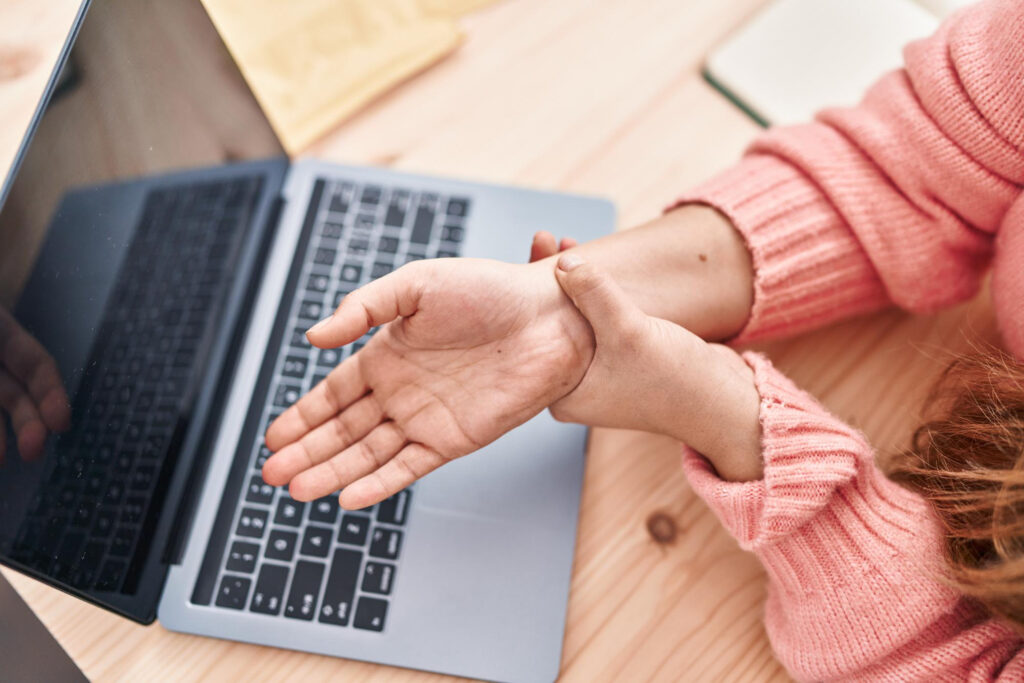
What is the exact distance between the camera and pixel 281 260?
0.64 m

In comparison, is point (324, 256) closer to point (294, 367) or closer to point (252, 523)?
point (294, 367)

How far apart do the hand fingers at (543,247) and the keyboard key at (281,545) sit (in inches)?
11.2

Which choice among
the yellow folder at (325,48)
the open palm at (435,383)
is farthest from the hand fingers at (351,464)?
the yellow folder at (325,48)

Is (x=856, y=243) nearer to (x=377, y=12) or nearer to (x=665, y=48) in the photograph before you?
(x=665, y=48)

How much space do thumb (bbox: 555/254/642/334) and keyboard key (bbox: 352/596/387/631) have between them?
257 mm

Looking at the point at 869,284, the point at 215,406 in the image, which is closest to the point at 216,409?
the point at 215,406

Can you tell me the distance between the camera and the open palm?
52cm

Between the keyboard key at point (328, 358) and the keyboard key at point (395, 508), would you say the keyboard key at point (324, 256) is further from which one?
the keyboard key at point (395, 508)

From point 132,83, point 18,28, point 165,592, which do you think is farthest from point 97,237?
point 18,28

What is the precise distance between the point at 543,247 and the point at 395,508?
236 mm

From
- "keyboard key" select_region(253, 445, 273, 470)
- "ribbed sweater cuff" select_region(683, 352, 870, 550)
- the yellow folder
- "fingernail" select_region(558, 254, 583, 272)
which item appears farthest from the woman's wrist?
the yellow folder

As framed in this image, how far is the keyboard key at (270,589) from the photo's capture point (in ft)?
1.73

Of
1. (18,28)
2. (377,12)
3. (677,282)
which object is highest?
(18,28)

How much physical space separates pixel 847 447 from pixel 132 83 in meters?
0.54
